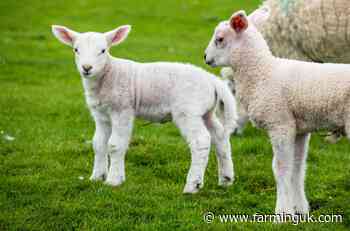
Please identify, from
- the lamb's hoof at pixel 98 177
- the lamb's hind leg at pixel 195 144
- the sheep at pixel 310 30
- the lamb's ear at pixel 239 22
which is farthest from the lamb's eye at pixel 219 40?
the sheep at pixel 310 30

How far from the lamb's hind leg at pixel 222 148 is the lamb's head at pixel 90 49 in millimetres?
1162

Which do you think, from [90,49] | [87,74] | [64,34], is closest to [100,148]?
[87,74]

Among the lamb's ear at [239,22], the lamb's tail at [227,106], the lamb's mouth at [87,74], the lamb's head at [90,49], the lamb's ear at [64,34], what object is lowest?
the lamb's tail at [227,106]

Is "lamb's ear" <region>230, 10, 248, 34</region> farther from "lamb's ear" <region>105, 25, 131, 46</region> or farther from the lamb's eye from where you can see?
"lamb's ear" <region>105, 25, 131, 46</region>

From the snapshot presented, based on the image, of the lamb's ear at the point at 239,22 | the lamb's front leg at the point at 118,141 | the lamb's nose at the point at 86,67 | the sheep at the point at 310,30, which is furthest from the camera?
the sheep at the point at 310,30

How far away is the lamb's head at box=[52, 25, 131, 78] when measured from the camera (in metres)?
6.53

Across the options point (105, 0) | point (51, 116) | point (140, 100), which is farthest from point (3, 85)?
point (105, 0)

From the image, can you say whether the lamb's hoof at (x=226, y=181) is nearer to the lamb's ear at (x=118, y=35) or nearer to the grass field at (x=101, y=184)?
the grass field at (x=101, y=184)

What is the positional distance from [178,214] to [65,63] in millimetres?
9700

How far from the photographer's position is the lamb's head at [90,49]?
6531 mm

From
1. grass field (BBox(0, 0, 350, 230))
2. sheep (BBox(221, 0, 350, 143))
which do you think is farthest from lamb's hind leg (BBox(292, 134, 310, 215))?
sheep (BBox(221, 0, 350, 143))

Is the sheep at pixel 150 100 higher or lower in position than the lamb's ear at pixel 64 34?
lower

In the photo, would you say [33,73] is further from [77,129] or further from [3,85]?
[77,129]

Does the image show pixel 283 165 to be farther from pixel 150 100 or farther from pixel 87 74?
pixel 87 74
